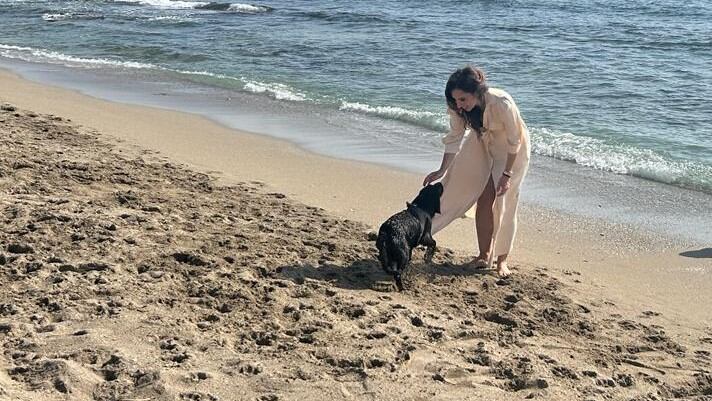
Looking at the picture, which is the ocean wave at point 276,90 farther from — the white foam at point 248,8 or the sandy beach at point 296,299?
the white foam at point 248,8

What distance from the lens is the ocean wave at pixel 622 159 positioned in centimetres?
858

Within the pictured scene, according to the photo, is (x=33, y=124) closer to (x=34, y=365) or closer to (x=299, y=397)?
(x=34, y=365)

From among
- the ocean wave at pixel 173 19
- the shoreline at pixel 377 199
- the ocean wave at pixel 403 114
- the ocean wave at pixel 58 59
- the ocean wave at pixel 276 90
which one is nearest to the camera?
the shoreline at pixel 377 199

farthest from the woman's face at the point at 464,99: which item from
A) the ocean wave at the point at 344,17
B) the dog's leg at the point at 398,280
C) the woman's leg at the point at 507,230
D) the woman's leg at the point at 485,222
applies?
the ocean wave at the point at 344,17

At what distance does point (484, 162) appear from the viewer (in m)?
5.69

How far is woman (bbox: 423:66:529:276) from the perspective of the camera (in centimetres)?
530

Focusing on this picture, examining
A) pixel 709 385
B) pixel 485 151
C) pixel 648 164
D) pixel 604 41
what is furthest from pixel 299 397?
pixel 604 41

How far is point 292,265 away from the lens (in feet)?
18.0

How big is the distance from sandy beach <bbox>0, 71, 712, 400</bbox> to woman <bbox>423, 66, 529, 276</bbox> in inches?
12.7

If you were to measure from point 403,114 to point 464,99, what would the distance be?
598 cm

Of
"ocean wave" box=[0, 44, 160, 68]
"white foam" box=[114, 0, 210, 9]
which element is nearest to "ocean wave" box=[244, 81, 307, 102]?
"ocean wave" box=[0, 44, 160, 68]

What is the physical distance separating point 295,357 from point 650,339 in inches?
83.0

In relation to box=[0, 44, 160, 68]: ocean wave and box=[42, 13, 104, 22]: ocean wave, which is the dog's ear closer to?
box=[0, 44, 160, 68]: ocean wave

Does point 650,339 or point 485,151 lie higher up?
point 485,151
